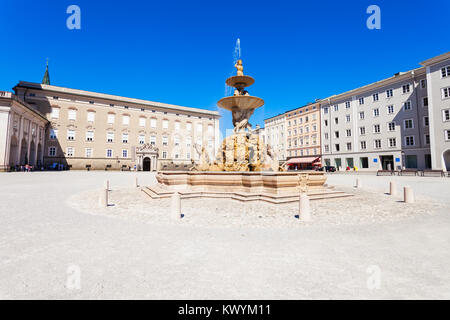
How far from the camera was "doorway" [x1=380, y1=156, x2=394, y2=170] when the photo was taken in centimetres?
3481

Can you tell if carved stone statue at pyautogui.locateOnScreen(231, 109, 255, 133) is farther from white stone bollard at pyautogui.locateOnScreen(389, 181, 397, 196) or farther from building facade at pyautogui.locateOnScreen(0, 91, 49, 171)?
building facade at pyautogui.locateOnScreen(0, 91, 49, 171)

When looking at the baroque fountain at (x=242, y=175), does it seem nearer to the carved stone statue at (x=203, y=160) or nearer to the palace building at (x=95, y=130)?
the carved stone statue at (x=203, y=160)

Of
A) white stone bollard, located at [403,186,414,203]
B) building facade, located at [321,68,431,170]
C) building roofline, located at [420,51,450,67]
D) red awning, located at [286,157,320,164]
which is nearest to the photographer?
white stone bollard, located at [403,186,414,203]

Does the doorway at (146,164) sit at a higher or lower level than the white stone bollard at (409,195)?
higher

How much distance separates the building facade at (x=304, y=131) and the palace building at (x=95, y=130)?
22451 millimetres

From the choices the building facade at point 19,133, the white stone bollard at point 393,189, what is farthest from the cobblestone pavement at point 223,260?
the building facade at point 19,133

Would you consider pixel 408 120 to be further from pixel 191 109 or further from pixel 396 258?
pixel 191 109

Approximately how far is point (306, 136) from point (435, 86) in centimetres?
2386

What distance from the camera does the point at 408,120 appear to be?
3312 centimetres

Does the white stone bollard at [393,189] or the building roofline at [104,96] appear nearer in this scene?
the white stone bollard at [393,189]

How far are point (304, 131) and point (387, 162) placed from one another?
60.3 feet

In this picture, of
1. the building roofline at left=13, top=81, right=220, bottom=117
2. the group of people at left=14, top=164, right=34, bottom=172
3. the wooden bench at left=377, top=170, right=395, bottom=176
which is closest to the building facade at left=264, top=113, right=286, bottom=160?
the building roofline at left=13, top=81, right=220, bottom=117

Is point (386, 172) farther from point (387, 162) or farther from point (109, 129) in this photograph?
point (109, 129)

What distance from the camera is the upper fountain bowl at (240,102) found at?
12516 mm
